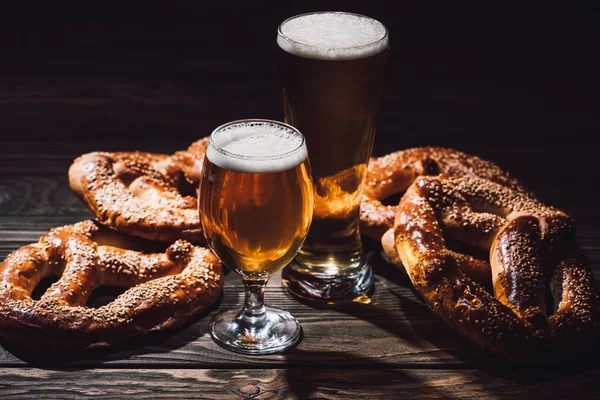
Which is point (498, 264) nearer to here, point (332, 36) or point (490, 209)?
point (490, 209)

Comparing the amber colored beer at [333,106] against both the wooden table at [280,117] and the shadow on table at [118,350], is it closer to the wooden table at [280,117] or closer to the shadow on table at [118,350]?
the wooden table at [280,117]

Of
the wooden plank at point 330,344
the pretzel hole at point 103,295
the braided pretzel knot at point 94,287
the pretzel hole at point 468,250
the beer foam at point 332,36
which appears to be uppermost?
the beer foam at point 332,36

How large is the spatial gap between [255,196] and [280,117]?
4.61 feet

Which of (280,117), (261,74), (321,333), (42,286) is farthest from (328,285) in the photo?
(261,74)

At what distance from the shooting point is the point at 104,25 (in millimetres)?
3717

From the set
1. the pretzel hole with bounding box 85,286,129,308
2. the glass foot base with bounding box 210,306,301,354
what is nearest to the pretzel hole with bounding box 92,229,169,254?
the pretzel hole with bounding box 85,286,129,308

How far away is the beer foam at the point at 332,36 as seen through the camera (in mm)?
1935

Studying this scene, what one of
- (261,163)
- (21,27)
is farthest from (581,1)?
(261,163)

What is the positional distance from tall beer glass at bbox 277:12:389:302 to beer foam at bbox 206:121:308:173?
13cm

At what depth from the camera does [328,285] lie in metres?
2.19

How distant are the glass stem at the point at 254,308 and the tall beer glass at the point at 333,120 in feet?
0.58

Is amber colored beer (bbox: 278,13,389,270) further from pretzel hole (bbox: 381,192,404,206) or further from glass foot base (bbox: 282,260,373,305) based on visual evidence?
pretzel hole (bbox: 381,192,404,206)

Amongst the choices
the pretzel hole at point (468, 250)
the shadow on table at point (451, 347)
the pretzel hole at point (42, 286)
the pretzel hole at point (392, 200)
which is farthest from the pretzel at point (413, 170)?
the pretzel hole at point (42, 286)

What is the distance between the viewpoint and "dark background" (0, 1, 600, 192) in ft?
9.87
